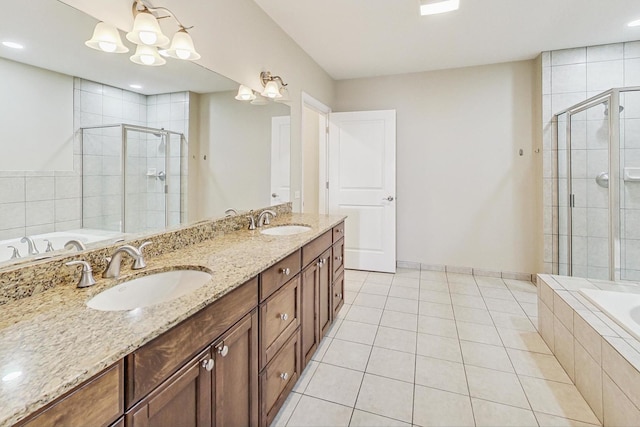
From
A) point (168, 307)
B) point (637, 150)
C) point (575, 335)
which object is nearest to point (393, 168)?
point (637, 150)

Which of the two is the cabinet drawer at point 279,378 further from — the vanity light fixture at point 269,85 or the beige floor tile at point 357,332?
the vanity light fixture at point 269,85

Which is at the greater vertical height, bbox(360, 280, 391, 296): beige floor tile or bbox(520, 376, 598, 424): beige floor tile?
bbox(360, 280, 391, 296): beige floor tile

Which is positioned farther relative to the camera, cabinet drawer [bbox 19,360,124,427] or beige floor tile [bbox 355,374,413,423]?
beige floor tile [bbox 355,374,413,423]

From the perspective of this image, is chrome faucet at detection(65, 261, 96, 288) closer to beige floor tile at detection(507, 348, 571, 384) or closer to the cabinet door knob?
the cabinet door knob

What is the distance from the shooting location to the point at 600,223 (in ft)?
9.17

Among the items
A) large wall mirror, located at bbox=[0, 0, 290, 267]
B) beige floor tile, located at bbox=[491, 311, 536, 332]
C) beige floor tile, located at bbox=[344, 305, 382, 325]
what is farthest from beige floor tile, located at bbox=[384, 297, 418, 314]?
large wall mirror, located at bbox=[0, 0, 290, 267]

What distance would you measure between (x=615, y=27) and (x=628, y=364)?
2915mm

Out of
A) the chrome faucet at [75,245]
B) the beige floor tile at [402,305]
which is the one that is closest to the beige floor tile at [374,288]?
the beige floor tile at [402,305]

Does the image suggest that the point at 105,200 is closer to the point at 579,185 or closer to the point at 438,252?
the point at 438,252

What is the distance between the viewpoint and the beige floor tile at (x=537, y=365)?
1895mm

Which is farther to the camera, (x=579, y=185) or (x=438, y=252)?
(x=438, y=252)

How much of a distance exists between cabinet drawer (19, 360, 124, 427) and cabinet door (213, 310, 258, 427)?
34 centimetres

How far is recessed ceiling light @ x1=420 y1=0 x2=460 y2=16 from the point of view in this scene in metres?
2.29

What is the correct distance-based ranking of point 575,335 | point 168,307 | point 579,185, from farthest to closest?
1. point 579,185
2. point 575,335
3. point 168,307
